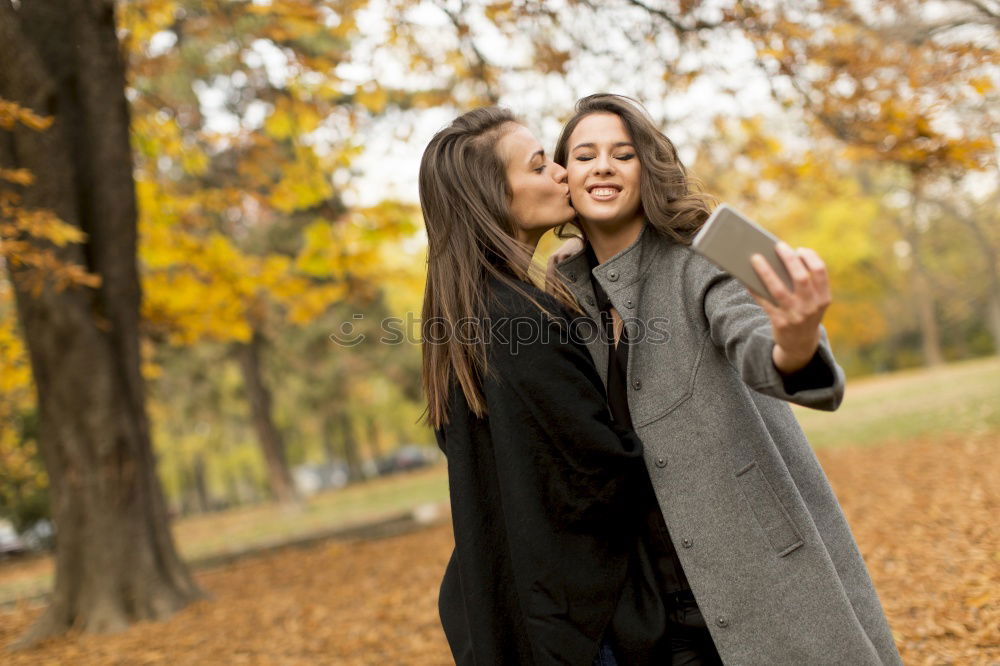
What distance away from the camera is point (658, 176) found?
2.35m

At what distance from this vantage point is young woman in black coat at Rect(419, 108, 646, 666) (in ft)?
6.30

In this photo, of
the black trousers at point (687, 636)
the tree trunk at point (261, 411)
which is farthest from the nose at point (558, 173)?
the tree trunk at point (261, 411)

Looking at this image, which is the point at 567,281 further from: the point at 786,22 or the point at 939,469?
the point at 939,469

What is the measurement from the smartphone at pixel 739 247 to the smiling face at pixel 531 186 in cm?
93

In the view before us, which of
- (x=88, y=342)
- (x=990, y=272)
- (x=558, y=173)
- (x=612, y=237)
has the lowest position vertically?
(x=612, y=237)

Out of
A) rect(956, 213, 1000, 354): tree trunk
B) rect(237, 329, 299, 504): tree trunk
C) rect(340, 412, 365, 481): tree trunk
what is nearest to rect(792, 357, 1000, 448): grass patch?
rect(956, 213, 1000, 354): tree trunk

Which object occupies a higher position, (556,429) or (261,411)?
(261,411)

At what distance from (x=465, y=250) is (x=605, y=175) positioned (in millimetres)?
497

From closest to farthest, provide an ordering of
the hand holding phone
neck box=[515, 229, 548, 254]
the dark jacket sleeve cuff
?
the hand holding phone
the dark jacket sleeve cuff
neck box=[515, 229, 548, 254]

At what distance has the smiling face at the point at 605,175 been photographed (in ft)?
7.78

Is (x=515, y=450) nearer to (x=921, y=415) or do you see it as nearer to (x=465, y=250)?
(x=465, y=250)

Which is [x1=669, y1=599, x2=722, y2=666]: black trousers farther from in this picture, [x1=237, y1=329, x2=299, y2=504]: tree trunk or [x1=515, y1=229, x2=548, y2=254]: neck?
[x1=237, y1=329, x2=299, y2=504]: tree trunk

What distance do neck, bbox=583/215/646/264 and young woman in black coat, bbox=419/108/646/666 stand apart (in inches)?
9.7

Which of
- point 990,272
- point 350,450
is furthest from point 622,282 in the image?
point 990,272
